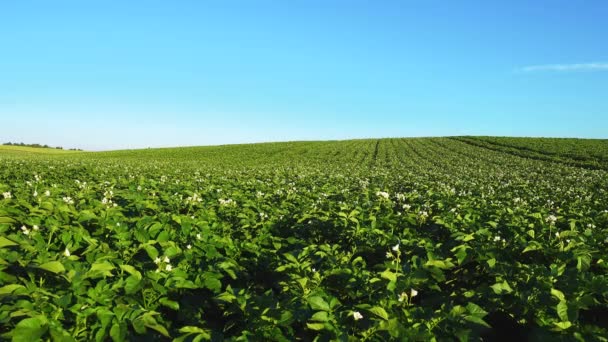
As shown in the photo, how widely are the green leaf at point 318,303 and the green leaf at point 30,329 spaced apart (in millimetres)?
2048

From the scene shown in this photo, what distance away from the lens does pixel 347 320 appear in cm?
362

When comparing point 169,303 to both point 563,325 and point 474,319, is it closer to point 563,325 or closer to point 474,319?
point 474,319

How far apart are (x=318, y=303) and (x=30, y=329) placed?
7.21 ft

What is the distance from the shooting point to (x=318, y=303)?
3.38 meters

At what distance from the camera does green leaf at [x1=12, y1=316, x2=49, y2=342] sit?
285 cm

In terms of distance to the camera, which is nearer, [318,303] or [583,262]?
[318,303]

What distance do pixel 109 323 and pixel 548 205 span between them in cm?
1162

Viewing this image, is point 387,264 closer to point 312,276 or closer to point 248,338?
point 312,276

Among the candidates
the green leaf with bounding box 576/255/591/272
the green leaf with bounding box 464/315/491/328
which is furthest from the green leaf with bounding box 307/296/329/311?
the green leaf with bounding box 576/255/591/272

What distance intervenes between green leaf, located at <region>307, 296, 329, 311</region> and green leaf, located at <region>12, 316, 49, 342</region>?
80.6 inches

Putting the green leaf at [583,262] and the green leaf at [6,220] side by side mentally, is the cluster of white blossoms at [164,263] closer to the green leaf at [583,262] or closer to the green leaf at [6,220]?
the green leaf at [6,220]

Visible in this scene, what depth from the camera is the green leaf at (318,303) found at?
3351mm

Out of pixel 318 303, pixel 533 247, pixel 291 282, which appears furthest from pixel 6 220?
pixel 533 247

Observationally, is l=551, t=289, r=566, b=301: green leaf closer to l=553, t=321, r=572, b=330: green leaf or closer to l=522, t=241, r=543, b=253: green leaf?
l=553, t=321, r=572, b=330: green leaf
